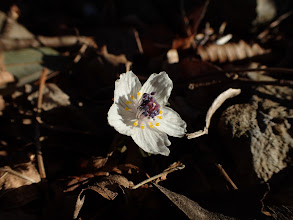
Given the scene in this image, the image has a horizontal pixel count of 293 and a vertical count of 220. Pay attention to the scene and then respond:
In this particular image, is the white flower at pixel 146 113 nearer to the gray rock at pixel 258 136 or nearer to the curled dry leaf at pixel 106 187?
the curled dry leaf at pixel 106 187

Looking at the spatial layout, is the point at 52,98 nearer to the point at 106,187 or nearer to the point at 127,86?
the point at 127,86

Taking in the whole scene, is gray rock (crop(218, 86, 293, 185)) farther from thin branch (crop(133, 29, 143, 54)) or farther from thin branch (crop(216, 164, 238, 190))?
thin branch (crop(133, 29, 143, 54))

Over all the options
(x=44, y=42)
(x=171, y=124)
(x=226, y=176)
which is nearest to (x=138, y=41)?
(x=44, y=42)

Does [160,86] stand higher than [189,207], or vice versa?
[160,86]

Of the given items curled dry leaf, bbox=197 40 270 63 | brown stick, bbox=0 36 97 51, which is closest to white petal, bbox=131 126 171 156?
curled dry leaf, bbox=197 40 270 63

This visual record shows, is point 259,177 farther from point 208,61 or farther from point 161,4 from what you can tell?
point 161,4
